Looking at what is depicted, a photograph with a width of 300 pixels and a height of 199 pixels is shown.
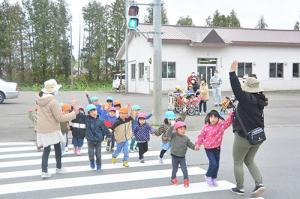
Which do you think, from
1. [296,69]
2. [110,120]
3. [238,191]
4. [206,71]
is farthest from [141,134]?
[296,69]

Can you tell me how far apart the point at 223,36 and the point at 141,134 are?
3038cm

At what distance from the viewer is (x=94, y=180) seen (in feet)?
25.5

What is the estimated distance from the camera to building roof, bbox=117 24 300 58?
35750mm

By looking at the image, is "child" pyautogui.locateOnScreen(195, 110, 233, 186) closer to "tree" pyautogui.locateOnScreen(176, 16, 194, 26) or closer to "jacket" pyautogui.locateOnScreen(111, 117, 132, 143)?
"jacket" pyautogui.locateOnScreen(111, 117, 132, 143)

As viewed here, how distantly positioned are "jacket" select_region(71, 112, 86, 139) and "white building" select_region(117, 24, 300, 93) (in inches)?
972

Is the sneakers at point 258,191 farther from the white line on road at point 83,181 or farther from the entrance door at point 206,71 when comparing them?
the entrance door at point 206,71

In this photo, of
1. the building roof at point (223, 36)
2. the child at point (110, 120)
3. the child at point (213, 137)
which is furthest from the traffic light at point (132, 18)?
the building roof at point (223, 36)

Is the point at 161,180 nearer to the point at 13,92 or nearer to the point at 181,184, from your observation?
the point at 181,184

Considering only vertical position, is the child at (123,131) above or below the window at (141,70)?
below

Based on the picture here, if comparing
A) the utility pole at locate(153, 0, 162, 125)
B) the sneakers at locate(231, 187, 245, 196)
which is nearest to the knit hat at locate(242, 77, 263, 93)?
the sneakers at locate(231, 187, 245, 196)

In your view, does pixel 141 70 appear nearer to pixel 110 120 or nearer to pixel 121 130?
pixel 110 120

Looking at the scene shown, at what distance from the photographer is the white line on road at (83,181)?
726cm

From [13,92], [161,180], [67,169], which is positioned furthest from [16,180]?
[13,92]

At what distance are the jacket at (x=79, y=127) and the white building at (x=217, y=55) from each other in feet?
81.0
